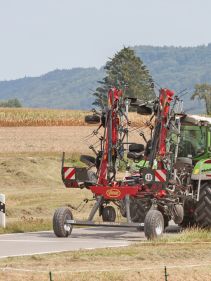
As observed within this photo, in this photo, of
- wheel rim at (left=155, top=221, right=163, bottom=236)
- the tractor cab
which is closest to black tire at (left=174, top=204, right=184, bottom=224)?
wheel rim at (left=155, top=221, right=163, bottom=236)

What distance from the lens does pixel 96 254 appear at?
16500 mm

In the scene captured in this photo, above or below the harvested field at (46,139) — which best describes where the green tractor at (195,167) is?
above

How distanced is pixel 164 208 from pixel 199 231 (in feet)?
3.20

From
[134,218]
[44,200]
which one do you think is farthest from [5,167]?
[134,218]

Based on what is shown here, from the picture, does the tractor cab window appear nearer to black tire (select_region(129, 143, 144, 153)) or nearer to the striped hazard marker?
black tire (select_region(129, 143, 144, 153))

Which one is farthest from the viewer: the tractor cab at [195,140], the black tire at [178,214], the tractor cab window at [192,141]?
the tractor cab window at [192,141]

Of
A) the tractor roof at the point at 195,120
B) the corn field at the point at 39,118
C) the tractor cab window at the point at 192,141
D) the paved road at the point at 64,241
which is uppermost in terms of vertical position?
the tractor roof at the point at 195,120

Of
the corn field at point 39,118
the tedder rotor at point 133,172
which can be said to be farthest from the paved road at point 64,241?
the corn field at point 39,118

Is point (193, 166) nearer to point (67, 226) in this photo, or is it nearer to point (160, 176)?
point (160, 176)

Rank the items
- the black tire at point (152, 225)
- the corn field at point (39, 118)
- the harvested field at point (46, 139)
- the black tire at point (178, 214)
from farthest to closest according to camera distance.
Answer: the corn field at point (39, 118), the harvested field at point (46, 139), the black tire at point (178, 214), the black tire at point (152, 225)

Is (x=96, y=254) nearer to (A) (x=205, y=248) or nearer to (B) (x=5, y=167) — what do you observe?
(A) (x=205, y=248)

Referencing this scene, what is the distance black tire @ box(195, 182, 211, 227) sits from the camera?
2153cm

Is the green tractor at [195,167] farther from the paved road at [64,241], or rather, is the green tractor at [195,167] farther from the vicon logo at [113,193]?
the vicon logo at [113,193]

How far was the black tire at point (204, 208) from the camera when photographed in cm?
2153
